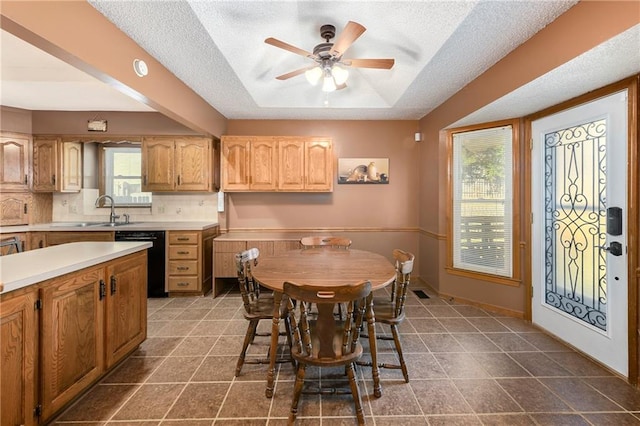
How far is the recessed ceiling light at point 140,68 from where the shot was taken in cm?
225

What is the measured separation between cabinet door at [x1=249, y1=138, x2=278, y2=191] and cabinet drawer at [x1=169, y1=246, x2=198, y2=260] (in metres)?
1.21

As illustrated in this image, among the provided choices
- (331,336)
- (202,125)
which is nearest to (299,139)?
(202,125)

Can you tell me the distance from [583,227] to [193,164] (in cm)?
462

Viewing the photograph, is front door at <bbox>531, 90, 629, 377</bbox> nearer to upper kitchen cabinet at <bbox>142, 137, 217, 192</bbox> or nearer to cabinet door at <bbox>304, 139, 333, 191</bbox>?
cabinet door at <bbox>304, 139, 333, 191</bbox>

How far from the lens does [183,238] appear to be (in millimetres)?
3816

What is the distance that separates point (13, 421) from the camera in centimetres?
139

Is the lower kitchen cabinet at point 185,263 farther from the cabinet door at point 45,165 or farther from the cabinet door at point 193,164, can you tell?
the cabinet door at point 45,165

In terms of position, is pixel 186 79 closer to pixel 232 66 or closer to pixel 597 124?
pixel 232 66

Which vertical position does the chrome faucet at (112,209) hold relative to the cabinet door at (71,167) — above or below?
below

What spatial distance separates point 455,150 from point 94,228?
16.3 ft

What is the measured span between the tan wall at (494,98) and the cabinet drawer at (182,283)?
3433mm

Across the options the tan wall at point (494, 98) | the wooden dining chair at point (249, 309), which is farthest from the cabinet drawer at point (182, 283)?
the tan wall at point (494, 98)

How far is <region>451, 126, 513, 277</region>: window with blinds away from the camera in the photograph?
10.7ft

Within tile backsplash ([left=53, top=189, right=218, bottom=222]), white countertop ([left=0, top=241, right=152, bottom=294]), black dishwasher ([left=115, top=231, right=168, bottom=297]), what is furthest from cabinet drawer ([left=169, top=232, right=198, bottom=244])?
white countertop ([left=0, top=241, right=152, bottom=294])
